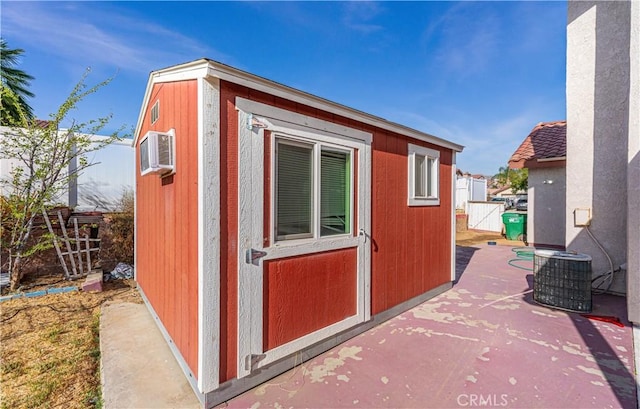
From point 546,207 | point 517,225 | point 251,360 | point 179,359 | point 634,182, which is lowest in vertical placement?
point 179,359

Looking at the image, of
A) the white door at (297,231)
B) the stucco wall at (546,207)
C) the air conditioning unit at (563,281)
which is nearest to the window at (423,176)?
the white door at (297,231)

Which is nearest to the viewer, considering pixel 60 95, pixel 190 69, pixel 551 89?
pixel 190 69

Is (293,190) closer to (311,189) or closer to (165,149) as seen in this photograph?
(311,189)

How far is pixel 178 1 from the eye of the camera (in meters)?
4.70

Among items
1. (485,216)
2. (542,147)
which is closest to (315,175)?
(542,147)

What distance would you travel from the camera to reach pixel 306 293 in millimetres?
2670

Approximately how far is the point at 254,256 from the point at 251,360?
0.84 metres

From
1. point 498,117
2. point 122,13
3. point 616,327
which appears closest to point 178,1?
point 122,13

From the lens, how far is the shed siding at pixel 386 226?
2.12m

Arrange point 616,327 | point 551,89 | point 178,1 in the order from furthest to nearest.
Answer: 1. point 551,89
2. point 178,1
3. point 616,327

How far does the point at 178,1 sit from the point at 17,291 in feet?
18.3

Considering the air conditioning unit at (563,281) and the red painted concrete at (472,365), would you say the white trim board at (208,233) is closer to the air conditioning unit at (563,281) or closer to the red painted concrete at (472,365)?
the red painted concrete at (472,365)

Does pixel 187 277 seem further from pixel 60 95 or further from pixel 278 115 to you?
pixel 60 95

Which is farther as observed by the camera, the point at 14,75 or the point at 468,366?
the point at 14,75
